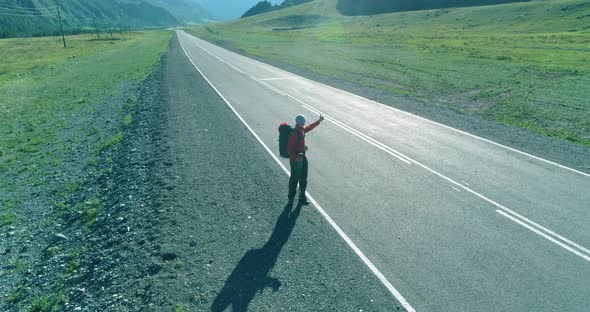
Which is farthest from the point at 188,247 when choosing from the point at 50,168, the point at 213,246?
the point at 50,168

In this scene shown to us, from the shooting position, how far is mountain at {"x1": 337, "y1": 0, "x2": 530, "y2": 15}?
118556 millimetres

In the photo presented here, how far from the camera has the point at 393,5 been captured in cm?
13875

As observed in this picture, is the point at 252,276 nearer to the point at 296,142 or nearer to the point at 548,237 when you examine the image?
the point at 296,142

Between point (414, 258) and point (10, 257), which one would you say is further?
point (10, 257)

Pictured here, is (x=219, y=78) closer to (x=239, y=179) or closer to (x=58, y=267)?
(x=239, y=179)

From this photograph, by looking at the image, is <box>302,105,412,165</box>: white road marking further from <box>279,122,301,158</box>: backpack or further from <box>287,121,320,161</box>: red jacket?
<box>279,122,301,158</box>: backpack

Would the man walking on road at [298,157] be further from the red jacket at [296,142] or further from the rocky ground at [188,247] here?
the rocky ground at [188,247]

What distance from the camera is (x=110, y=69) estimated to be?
126 feet

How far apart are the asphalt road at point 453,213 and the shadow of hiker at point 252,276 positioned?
4.83ft

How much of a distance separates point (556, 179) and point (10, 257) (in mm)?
14200

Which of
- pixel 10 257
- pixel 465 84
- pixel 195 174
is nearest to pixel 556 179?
pixel 195 174

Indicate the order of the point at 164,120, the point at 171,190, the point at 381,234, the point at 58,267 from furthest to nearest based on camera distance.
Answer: the point at 164,120 → the point at 171,190 → the point at 381,234 → the point at 58,267

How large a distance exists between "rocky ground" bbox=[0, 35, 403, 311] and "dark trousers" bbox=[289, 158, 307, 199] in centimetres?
39

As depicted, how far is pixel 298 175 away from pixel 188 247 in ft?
10.0
